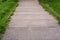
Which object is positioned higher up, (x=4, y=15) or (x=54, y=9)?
(x=4, y=15)

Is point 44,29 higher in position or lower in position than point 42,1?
higher

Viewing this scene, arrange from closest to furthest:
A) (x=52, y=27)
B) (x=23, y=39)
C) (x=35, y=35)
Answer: (x=23, y=39) < (x=35, y=35) < (x=52, y=27)

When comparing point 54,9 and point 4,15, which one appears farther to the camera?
point 54,9

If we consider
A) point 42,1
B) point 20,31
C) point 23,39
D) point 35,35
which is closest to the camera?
point 23,39

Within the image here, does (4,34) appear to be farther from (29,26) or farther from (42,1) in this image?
(42,1)

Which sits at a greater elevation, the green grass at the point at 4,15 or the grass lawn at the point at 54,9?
the green grass at the point at 4,15

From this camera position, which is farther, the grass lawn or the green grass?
the grass lawn

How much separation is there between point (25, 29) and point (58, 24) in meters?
1.58

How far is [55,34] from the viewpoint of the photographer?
7891 mm

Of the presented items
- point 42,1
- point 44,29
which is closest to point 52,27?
Result: point 44,29

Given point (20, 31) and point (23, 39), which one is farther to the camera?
point (20, 31)

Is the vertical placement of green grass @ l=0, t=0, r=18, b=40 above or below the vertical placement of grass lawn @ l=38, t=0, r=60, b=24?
above

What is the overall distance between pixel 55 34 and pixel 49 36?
0.39 meters

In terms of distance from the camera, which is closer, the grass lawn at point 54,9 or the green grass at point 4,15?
the green grass at point 4,15
